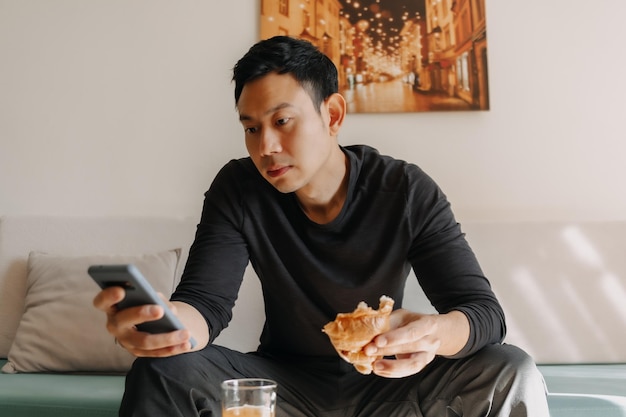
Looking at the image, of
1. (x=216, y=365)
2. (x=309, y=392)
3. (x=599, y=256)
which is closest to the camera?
(x=216, y=365)

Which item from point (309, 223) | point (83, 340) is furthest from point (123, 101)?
point (309, 223)

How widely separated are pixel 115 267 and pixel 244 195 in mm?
763

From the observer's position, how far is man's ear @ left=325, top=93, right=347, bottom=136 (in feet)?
6.12

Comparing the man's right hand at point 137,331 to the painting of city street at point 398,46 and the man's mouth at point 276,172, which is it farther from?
the painting of city street at point 398,46

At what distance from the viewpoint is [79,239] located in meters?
2.48

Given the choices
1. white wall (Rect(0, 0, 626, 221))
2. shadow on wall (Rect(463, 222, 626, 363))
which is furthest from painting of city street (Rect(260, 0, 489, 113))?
shadow on wall (Rect(463, 222, 626, 363))

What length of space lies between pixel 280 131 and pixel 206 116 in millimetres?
1076

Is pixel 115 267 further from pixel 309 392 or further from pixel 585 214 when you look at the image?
Result: pixel 585 214

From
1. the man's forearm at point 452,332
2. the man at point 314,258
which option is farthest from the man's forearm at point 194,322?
the man's forearm at point 452,332

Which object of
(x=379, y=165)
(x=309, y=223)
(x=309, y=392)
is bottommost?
(x=309, y=392)

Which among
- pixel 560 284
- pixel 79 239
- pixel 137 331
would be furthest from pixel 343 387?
pixel 79 239

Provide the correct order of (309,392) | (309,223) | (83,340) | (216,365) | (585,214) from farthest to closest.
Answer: (585,214)
(83,340)
(309,223)
(309,392)
(216,365)

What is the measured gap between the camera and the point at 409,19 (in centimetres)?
271

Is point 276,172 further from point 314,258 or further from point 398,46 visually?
point 398,46
